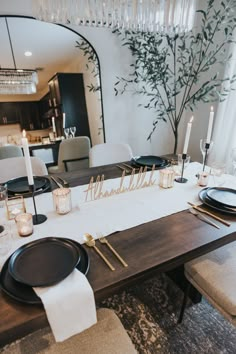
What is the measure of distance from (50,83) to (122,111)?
0.90 m

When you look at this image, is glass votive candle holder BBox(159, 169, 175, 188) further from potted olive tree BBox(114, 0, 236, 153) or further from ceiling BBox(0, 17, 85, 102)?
ceiling BBox(0, 17, 85, 102)

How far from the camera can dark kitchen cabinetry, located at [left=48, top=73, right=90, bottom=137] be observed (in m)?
2.34

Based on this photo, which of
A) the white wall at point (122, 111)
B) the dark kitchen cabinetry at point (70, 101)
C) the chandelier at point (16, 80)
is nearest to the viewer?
the chandelier at point (16, 80)

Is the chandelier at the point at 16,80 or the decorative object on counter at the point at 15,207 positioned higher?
the chandelier at the point at 16,80

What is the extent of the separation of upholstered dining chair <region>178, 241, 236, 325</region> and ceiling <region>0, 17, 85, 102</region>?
229cm

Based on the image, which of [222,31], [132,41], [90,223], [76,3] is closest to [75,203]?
[90,223]

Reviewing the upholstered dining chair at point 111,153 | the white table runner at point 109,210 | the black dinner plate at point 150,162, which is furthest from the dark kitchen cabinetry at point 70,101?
the white table runner at point 109,210

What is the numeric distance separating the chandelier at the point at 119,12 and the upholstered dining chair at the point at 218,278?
1535 millimetres

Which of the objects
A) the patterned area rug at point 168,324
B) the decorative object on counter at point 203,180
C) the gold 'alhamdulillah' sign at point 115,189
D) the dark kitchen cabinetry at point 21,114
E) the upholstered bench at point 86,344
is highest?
the dark kitchen cabinetry at point 21,114

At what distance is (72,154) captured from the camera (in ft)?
8.06

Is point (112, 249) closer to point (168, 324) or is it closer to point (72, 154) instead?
point (168, 324)

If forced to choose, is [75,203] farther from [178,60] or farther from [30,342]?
[178,60]

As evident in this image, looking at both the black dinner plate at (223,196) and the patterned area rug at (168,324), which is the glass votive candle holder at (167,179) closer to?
the black dinner plate at (223,196)

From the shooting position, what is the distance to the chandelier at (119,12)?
1.27m
